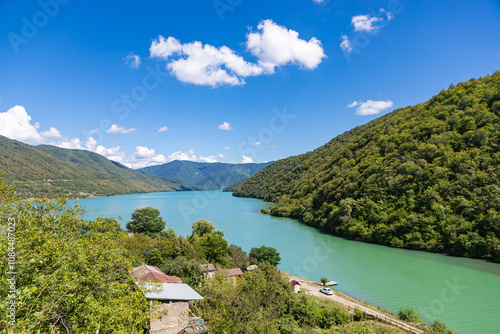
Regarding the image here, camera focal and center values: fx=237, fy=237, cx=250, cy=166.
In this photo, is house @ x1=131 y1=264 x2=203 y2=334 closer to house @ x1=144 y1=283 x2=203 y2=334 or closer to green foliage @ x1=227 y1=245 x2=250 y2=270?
house @ x1=144 y1=283 x2=203 y2=334

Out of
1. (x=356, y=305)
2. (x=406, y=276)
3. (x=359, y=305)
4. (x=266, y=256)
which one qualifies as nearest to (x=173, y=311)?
(x=356, y=305)

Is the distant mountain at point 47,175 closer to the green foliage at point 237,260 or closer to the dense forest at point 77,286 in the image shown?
the green foliage at point 237,260

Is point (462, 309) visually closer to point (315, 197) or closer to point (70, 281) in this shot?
point (70, 281)

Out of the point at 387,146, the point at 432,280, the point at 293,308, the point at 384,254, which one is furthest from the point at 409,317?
the point at 387,146

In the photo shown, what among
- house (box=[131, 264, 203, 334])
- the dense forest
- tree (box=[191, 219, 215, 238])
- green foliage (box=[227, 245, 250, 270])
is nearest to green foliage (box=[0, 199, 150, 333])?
the dense forest

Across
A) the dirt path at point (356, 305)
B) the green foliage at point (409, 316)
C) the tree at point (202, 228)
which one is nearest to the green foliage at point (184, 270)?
the dirt path at point (356, 305)
